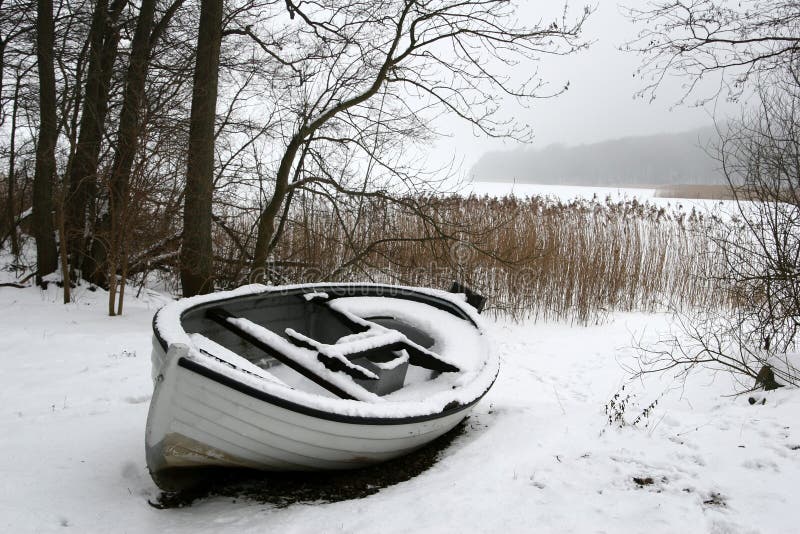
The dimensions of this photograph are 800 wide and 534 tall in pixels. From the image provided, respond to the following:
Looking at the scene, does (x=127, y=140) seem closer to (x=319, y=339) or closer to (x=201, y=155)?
(x=201, y=155)

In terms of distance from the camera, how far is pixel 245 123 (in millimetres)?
8133

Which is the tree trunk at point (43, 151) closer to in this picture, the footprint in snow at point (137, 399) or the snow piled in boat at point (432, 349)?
the footprint in snow at point (137, 399)

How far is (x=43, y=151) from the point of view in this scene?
691 cm

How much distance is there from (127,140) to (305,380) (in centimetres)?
414

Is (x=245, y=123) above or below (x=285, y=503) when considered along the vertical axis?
above

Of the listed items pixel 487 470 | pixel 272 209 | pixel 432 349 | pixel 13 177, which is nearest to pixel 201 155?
pixel 272 209

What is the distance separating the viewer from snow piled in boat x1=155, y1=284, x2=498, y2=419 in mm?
2398

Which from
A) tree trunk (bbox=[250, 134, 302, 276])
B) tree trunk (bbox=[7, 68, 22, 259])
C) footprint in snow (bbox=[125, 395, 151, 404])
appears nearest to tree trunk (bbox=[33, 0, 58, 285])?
tree trunk (bbox=[7, 68, 22, 259])

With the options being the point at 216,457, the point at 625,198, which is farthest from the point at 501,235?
the point at 216,457

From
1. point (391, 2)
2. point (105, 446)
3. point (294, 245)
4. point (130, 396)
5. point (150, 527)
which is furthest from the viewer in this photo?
point (294, 245)

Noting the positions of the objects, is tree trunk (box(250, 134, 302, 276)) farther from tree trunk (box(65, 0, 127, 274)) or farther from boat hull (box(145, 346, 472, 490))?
boat hull (box(145, 346, 472, 490))

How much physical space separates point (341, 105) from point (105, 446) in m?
4.93

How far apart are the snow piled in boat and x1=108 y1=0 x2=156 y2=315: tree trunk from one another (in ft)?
9.09

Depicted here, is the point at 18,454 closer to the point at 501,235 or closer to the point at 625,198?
the point at 501,235
